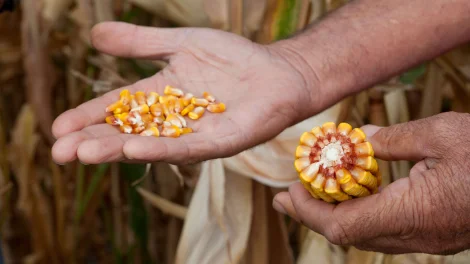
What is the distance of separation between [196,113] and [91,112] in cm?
16

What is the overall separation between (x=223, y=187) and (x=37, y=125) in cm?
58

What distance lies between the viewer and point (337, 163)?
0.77 m

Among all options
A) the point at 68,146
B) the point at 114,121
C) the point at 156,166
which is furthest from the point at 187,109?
the point at 156,166

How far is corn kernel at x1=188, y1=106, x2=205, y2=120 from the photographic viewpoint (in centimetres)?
100

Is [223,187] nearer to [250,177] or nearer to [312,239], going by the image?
[250,177]

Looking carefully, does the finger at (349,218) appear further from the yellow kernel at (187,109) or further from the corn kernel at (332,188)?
the yellow kernel at (187,109)

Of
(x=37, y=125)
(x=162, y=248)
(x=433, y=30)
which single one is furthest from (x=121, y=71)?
(x=433, y=30)

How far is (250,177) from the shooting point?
3.87 feet

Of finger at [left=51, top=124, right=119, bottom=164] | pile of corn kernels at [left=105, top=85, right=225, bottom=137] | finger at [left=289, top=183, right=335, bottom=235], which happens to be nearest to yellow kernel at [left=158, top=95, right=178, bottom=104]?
pile of corn kernels at [left=105, top=85, right=225, bottom=137]

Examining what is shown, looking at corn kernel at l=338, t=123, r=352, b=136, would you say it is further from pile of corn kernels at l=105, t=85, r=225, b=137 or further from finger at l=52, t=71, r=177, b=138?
finger at l=52, t=71, r=177, b=138

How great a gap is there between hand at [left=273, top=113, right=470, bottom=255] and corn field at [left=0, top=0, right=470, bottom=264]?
0.98 feet

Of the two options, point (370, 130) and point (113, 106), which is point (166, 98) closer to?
point (113, 106)

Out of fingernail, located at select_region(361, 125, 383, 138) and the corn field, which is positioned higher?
fingernail, located at select_region(361, 125, 383, 138)

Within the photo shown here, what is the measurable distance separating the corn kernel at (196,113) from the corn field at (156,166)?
14cm
